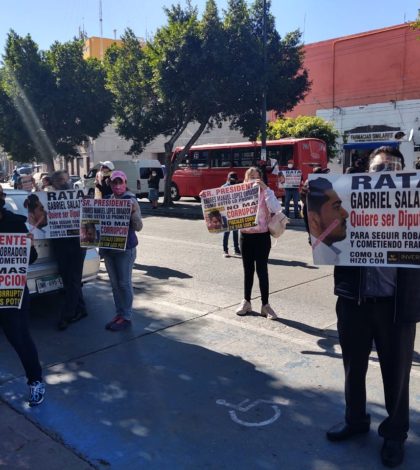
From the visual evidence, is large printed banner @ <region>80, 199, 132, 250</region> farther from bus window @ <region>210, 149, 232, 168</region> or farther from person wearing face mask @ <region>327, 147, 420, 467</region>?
bus window @ <region>210, 149, 232, 168</region>

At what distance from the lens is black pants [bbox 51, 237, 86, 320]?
225 inches

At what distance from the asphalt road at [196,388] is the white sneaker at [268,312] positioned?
0.09m

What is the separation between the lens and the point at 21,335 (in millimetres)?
3803

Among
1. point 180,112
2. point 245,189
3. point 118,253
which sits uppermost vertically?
point 180,112

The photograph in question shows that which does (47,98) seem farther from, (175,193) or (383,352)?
(383,352)

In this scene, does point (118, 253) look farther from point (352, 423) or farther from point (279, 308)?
point (352, 423)

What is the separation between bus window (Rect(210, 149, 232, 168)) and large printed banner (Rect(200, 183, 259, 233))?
651 inches

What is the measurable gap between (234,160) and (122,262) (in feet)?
57.2

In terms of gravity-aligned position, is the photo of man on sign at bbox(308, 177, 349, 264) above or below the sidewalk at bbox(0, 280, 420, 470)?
above

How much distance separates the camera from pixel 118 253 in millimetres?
5527

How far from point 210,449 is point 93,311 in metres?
3.49

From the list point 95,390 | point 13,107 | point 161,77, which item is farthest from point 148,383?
point 13,107

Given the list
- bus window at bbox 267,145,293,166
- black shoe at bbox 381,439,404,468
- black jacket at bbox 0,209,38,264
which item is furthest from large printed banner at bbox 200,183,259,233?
bus window at bbox 267,145,293,166

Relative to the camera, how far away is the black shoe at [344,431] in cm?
325
